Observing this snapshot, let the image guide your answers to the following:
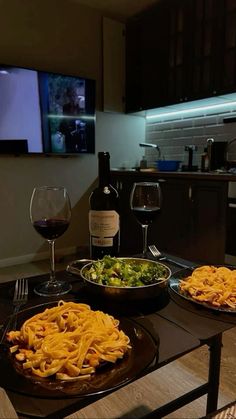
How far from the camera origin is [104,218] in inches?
34.2

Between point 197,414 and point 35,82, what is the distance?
2874mm

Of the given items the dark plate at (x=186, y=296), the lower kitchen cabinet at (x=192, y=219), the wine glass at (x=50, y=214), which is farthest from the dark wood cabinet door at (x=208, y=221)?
the wine glass at (x=50, y=214)

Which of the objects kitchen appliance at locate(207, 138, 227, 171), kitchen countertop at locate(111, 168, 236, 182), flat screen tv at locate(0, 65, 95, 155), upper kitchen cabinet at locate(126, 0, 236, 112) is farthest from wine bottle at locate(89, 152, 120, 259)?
flat screen tv at locate(0, 65, 95, 155)

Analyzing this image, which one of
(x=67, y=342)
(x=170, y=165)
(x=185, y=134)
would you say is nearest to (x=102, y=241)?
(x=67, y=342)

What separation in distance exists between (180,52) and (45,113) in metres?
1.39

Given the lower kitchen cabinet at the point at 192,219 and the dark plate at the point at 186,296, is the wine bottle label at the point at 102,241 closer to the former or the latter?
the dark plate at the point at 186,296

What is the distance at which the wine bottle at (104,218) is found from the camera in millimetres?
874

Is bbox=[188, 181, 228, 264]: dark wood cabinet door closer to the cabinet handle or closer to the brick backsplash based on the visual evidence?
the cabinet handle

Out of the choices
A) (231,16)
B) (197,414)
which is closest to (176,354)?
(197,414)

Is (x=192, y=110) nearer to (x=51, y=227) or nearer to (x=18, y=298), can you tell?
(x=51, y=227)

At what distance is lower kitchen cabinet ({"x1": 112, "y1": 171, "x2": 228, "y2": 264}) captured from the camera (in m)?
2.41

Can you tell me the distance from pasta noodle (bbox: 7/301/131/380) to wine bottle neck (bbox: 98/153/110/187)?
0.42 metres

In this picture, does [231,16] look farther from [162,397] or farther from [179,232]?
[162,397]

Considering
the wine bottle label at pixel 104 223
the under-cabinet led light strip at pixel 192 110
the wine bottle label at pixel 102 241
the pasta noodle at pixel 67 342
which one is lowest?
the pasta noodle at pixel 67 342
